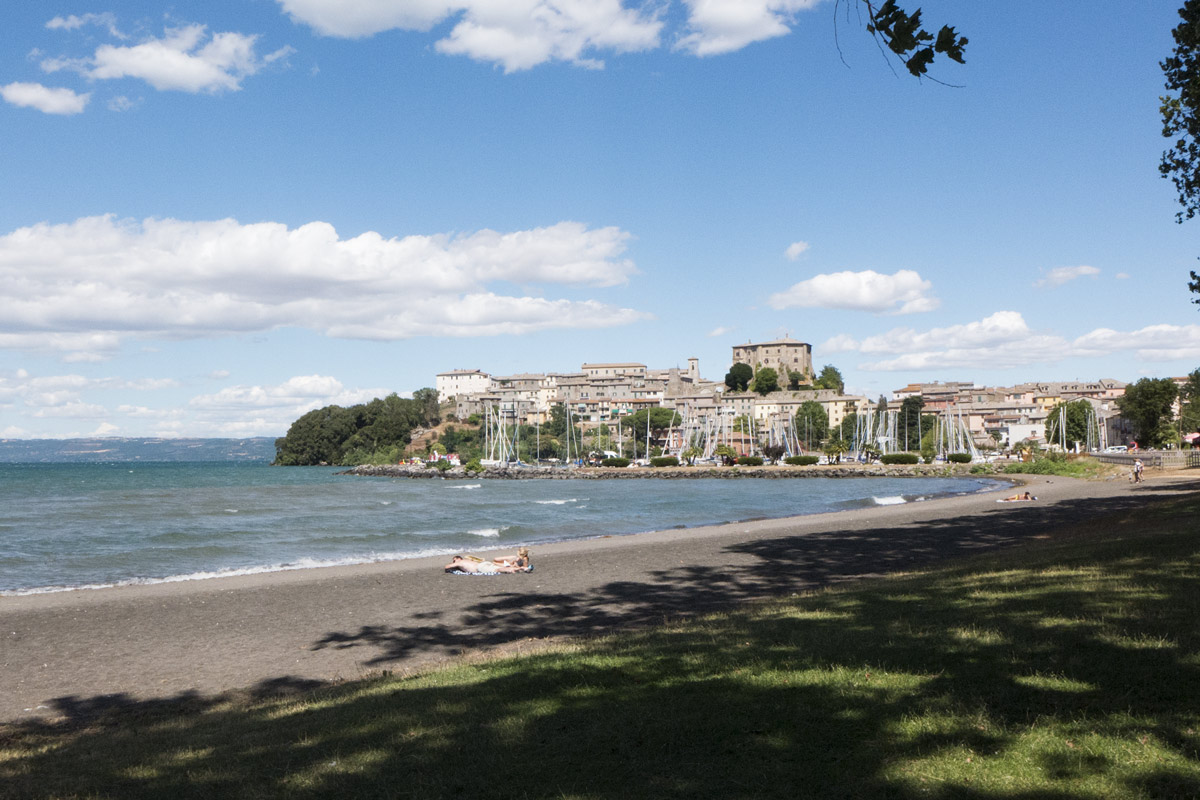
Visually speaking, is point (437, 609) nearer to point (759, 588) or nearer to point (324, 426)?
point (759, 588)

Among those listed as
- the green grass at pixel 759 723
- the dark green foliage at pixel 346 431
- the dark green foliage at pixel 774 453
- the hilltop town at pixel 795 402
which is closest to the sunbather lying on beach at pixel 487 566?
the green grass at pixel 759 723

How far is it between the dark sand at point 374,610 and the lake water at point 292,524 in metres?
4.46

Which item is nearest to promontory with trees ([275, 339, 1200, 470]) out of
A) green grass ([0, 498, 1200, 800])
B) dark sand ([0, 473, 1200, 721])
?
dark sand ([0, 473, 1200, 721])

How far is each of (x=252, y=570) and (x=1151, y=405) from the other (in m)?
105

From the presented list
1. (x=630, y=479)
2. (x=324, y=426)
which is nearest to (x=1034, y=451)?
(x=630, y=479)

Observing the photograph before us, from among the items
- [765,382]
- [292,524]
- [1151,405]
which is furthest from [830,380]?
[292,524]

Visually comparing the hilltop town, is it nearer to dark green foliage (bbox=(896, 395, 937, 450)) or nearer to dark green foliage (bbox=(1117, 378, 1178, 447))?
dark green foliage (bbox=(896, 395, 937, 450))

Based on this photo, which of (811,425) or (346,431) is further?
(346,431)

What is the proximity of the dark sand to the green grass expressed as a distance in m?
2.96

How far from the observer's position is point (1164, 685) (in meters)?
5.86

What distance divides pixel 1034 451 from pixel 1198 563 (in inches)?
4074

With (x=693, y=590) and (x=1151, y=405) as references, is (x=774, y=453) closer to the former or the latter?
(x=1151, y=405)

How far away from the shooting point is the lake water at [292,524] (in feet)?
88.6

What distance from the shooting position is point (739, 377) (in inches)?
7416
